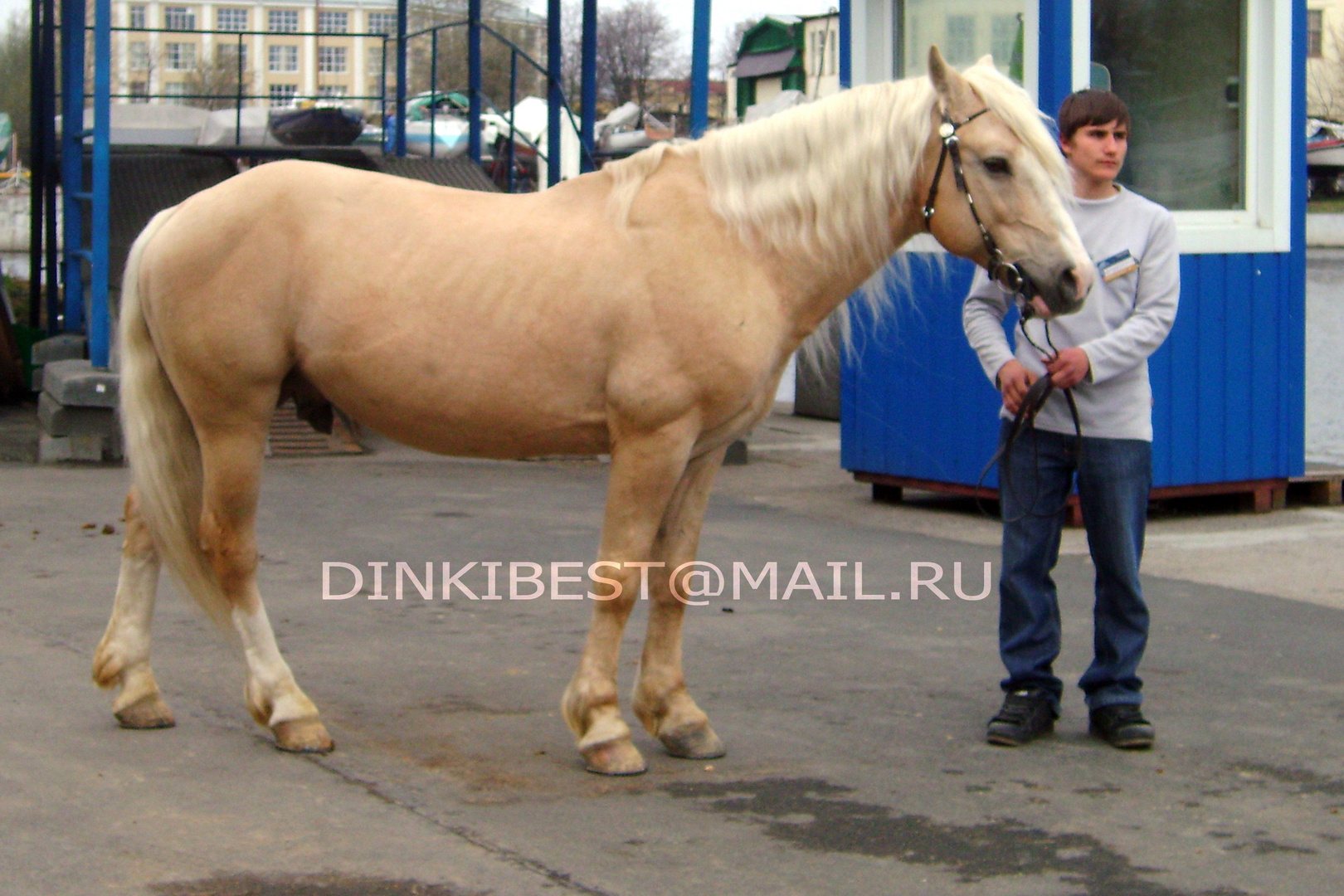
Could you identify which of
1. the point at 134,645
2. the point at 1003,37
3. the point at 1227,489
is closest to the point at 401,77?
the point at 1003,37

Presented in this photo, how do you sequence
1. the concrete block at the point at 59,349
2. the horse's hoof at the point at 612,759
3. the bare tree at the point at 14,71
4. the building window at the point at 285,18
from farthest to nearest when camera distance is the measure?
the building window at the point at 285,18 → the bare tree at the point at 14,71 → the concrete block at the point at 59,349 → the horse's hoof at the point at 612,759

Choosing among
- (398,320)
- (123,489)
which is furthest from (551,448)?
(123,489)

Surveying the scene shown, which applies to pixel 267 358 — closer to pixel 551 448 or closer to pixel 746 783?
pixel 551 448

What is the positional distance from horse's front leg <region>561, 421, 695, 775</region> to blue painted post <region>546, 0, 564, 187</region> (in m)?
9.24

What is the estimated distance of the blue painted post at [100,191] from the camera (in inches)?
394

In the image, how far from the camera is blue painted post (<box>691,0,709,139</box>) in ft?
33.3

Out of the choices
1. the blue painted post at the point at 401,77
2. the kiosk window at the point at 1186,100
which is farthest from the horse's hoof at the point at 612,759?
the blue painted post at the point at 401,77

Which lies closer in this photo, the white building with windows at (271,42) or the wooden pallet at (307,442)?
the wooden pallet at (307,442)

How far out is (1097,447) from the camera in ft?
14.2

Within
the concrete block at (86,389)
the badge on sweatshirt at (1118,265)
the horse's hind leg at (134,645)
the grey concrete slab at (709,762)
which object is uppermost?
the badge on sweatshirt at (1118,265)

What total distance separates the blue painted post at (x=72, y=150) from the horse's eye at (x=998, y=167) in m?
8.98

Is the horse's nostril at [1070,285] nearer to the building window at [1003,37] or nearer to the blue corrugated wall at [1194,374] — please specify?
the blue corrugated wall at [1194,374]

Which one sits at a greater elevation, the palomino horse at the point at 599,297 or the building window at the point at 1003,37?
the building window at the point at 1003,37

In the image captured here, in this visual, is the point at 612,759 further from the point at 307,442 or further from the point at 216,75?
the point at 216,75
